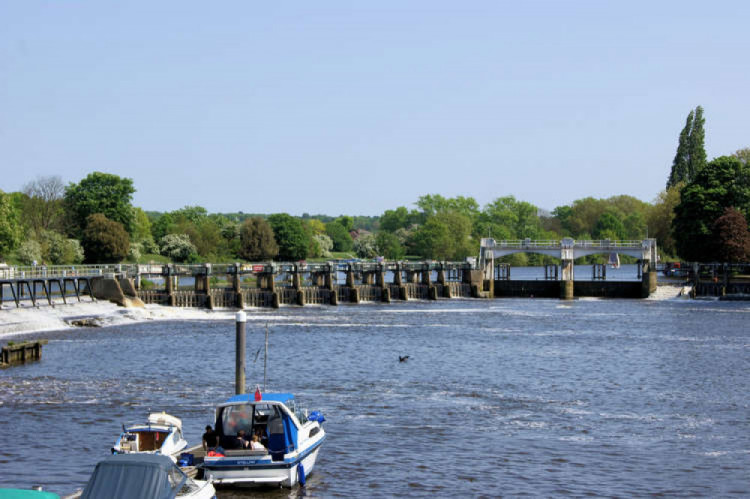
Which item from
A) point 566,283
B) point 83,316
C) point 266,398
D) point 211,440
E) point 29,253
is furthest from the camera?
point 566,283

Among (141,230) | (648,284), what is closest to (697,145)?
(648,284)

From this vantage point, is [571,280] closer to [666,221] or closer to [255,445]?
[666,221]

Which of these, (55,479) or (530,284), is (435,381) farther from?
(530,284)

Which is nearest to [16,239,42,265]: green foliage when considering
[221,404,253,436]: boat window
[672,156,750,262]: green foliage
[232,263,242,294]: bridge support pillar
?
[232,263,242,294]: bridge support pillar

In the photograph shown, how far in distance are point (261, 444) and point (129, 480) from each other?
299 inches

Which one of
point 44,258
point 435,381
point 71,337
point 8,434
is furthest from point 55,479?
point 44,258

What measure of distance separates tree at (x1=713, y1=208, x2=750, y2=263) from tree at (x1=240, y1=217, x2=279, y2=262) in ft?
300

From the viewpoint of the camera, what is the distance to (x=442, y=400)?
4741 centimetres

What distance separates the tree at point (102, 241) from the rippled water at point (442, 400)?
63.2 meters

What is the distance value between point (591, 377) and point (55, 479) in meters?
34.8

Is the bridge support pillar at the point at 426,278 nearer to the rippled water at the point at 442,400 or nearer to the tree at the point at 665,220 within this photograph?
the rippled water at the point at 442,400

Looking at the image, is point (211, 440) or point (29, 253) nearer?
point (211, 440)

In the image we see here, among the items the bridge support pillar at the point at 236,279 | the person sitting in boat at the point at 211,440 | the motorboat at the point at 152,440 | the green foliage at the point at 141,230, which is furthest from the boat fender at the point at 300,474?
the green foliage at the point at 141,230

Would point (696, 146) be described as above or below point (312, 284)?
above
